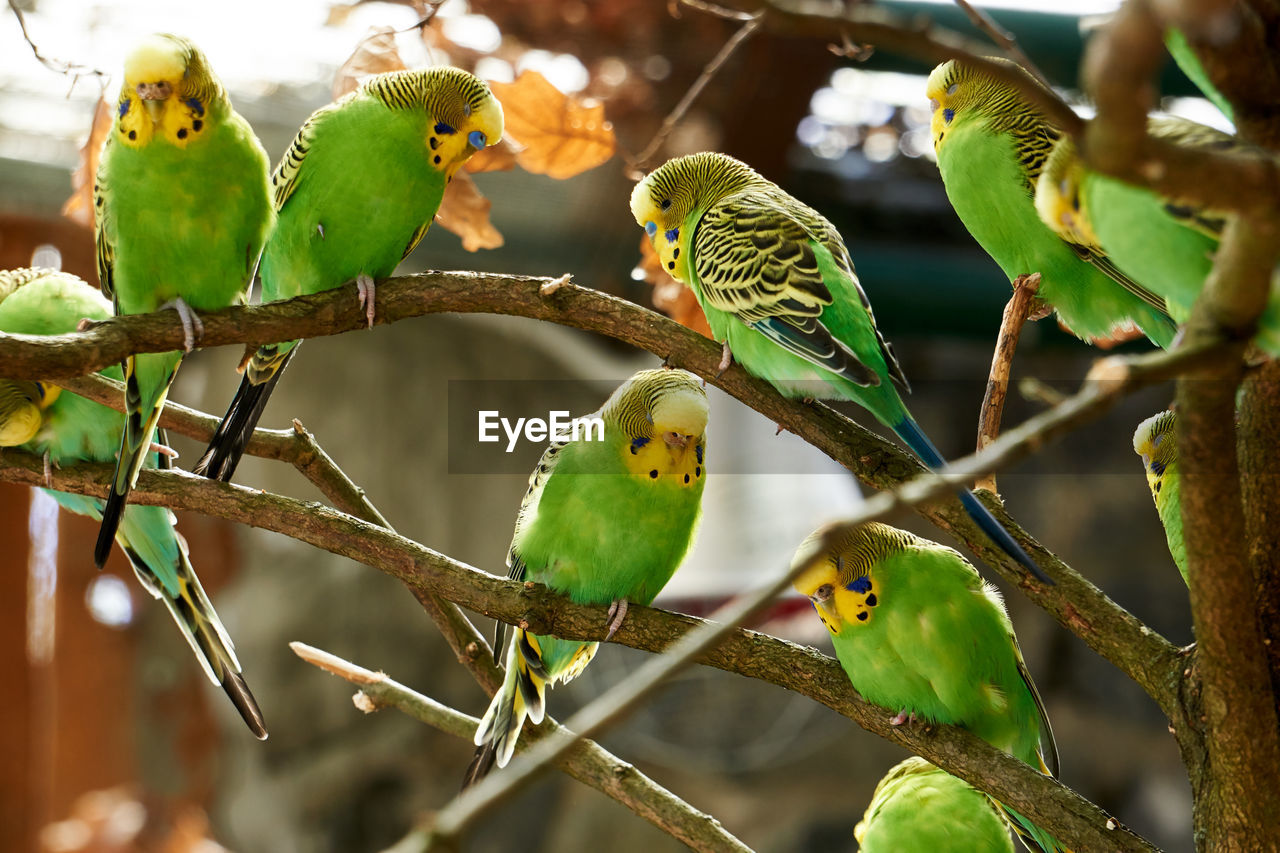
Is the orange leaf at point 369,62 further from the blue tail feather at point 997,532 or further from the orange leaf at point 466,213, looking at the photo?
the blue tail feather at point 997,532

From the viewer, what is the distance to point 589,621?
1672mm

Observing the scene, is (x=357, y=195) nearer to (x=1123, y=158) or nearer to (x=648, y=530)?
(x=648, y=530)

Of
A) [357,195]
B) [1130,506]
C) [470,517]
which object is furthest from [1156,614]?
[357,195]

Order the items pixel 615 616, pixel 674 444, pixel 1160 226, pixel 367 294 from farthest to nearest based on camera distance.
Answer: pixel 674 444 < pixel 367 294 < pixel 615 616 < pixel 1160 226

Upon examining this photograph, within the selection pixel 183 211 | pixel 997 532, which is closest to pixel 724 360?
pixel 997 532

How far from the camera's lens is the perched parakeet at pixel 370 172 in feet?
6.41

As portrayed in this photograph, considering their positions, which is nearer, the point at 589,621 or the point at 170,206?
the point at 589,621

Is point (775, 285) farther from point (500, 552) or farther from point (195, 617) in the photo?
point (500, 552)

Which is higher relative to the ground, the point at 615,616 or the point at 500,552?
the point at 615,616

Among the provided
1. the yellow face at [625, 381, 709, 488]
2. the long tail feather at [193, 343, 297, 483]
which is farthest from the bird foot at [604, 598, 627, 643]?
the long tail feather at [193, 343, 297, 483]

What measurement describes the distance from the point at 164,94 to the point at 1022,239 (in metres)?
1.43

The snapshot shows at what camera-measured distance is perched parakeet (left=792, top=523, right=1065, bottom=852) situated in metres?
1.78

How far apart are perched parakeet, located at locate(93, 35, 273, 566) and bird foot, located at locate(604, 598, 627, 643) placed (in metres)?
0.80

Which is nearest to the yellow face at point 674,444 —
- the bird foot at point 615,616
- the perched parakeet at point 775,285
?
the perched parakeet at point 775,285
